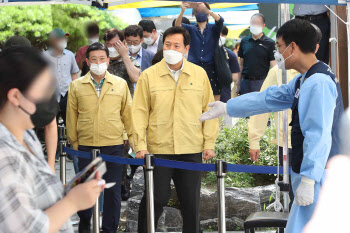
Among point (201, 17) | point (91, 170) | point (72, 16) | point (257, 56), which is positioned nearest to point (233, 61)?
point (257, 56)

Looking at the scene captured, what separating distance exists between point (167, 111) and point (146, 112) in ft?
0.64

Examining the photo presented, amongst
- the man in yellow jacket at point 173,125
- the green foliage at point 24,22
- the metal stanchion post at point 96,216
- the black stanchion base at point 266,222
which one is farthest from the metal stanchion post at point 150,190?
the green foliage at point 24,22

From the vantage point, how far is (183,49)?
6.03m

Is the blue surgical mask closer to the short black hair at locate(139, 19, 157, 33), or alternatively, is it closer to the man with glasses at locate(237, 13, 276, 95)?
the short black hair at locate(139, 19, 157, 33)

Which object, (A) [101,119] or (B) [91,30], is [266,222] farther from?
(B) [91,30]

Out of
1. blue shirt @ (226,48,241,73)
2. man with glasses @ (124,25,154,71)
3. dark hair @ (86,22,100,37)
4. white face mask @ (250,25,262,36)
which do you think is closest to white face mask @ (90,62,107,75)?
man with glasses @ (124,25,154,71)

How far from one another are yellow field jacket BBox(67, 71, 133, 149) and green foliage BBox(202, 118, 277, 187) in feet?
5.67

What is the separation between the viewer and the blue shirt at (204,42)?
8.91 metres

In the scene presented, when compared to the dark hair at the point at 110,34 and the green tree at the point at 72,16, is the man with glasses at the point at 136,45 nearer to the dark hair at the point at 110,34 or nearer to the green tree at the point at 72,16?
the dark hair at the point at 110,34

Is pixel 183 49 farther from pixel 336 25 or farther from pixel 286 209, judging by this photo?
pixel 336 25

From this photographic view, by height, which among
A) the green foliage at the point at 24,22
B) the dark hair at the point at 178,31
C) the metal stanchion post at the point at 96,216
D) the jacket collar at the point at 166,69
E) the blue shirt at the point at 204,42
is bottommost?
the metal stanchion post at the point at 96,216

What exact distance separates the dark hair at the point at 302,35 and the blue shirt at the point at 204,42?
14.5 ft

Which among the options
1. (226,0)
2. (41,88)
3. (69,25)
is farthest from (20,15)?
(41,88)

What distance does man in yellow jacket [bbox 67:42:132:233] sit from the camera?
256 inches
